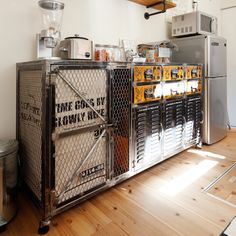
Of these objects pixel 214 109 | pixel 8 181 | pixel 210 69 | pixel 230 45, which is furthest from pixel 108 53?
pixel 230 45

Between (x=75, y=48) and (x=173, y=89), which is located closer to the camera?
(x=75, y=48)

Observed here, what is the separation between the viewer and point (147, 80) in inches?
85.3

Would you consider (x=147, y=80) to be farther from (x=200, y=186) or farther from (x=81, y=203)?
(x=81, y=203)

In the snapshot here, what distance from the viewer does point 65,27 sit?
2.18 metres

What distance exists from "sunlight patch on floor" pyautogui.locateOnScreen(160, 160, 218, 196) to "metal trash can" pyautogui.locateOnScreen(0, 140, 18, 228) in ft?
4.04

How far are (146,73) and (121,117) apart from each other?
1.72 feet

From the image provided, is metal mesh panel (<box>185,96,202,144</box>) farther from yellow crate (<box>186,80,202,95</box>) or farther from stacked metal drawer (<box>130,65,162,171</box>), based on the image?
stacked metal drawer (<box>130,65,162,171</box>)

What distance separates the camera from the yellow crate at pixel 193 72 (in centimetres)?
277

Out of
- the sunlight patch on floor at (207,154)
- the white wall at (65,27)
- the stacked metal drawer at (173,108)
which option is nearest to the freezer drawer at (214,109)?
the sunlight patch on floor at (207,154)

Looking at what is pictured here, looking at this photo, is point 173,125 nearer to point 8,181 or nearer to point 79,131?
point 79,131

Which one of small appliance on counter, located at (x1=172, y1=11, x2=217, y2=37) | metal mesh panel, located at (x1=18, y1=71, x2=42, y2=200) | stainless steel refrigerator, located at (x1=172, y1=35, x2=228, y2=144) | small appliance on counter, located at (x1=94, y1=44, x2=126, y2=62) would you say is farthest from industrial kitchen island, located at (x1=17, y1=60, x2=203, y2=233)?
small appliance on counter, located at (x1=172, y1=11, x2=217, y2=37)

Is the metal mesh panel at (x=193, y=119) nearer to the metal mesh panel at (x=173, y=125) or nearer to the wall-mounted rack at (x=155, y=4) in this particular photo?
the metal mesh panel at (x=173, y=125)

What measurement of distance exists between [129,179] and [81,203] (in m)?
0.58

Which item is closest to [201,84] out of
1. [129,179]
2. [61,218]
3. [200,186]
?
[200,186]
